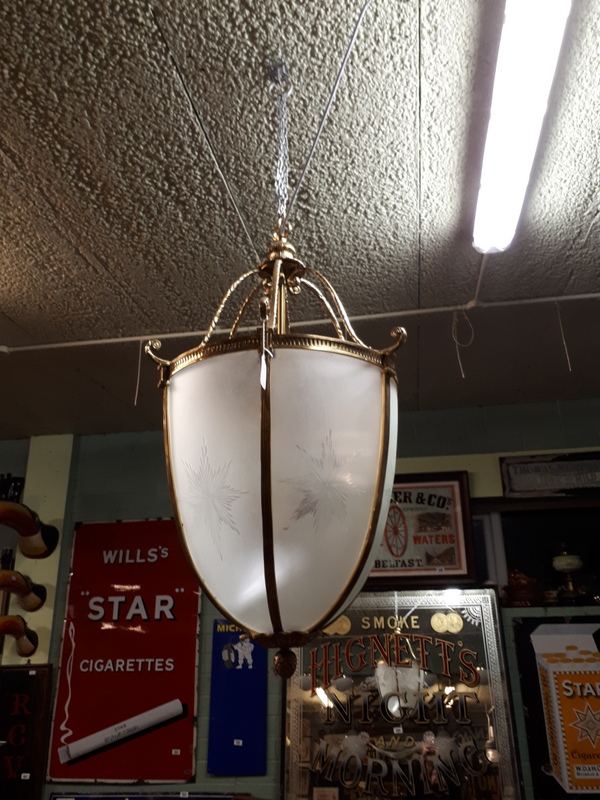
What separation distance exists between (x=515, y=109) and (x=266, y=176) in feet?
2.25

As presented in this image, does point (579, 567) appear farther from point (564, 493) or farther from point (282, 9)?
point (282, 9)

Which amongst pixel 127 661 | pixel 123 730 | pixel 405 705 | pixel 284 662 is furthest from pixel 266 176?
pixel 123 730

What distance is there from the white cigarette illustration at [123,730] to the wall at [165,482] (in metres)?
0.13

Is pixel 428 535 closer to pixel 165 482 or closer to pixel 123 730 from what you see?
pixel 165 482

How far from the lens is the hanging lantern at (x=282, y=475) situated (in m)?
0.91

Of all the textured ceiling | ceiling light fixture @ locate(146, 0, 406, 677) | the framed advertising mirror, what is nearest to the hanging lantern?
ceiling light fixture @ locate(146, 0, 406, 677)

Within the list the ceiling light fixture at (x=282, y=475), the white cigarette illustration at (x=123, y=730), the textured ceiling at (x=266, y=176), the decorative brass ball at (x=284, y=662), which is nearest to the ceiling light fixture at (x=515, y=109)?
the textured ceiling at (x=266, y=176)

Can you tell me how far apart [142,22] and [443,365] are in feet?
6.68

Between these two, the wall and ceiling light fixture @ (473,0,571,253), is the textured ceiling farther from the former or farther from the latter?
the wall

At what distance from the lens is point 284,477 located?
91 cm

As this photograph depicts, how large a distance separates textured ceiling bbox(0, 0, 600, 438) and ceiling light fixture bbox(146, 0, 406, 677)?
34.0 inches

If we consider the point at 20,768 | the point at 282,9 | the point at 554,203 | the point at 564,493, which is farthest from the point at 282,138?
the point at 20,768

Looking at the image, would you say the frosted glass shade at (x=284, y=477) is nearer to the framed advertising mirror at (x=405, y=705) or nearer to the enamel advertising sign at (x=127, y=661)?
the framed advertising mirror at (x=405, y=705)

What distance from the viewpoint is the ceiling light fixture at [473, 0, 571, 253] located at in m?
1.42
